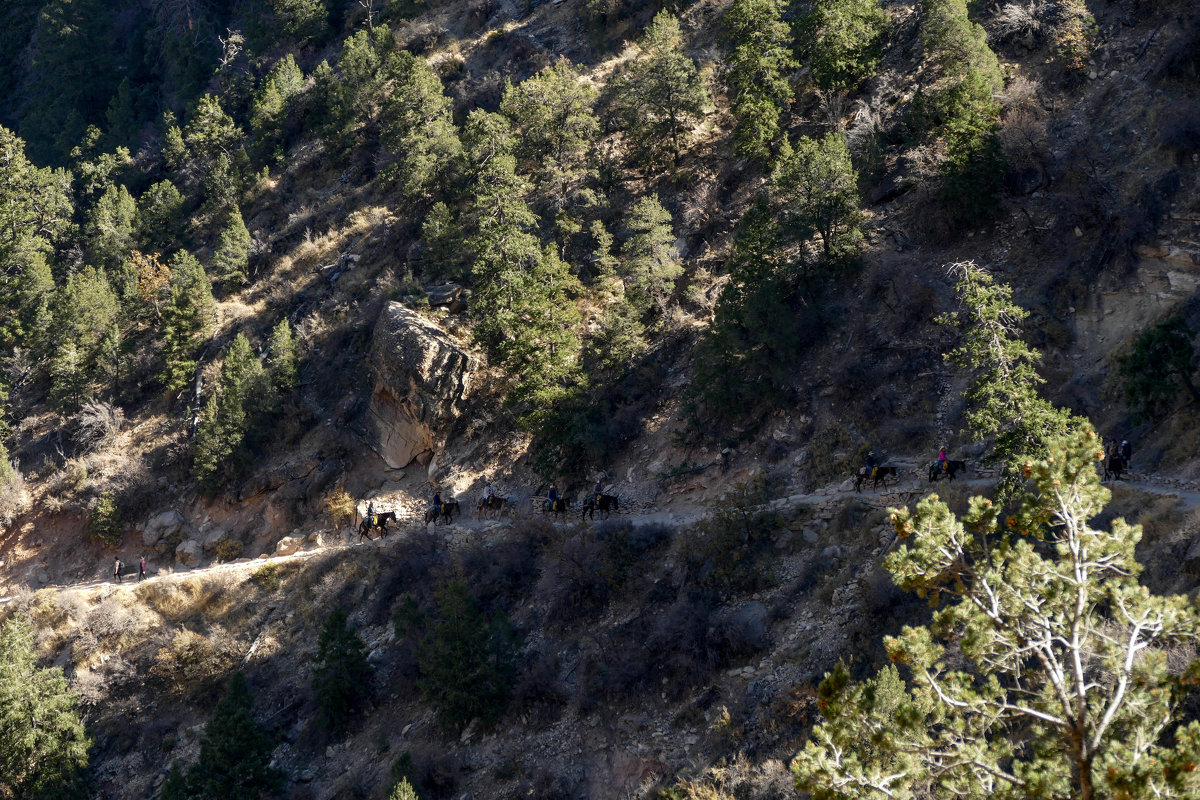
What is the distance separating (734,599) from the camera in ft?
85.4

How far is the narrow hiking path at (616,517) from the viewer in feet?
74.8

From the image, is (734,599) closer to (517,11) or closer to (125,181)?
(517,11)

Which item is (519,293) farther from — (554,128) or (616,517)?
(554,128)

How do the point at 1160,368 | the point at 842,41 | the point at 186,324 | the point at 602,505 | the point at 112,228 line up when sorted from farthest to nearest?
the point at 112,228 → the point at 186,324 → the point at 842,41 → the point at 602,505 → the point at 1160,368

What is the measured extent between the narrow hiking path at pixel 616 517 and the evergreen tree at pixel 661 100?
19.9 m

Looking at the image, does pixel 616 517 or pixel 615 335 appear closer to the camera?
pixel 616 517

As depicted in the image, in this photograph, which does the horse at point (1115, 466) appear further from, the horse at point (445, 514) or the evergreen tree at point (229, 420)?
the evergreen tree at point (229, 420)

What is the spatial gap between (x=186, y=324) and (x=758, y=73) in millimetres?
29825

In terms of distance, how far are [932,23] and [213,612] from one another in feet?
117

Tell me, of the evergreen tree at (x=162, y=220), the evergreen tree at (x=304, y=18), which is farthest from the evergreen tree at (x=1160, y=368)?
the evergreen tree at (x=304, y=18)

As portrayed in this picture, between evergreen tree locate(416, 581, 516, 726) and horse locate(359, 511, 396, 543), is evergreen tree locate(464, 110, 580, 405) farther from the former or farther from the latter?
evergreen tree locate(416, 581, 516, 726)

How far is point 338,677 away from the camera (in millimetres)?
28766

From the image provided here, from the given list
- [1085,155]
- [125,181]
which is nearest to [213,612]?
[1085,155]

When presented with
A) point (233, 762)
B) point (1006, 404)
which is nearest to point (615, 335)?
point (1006, 404)
